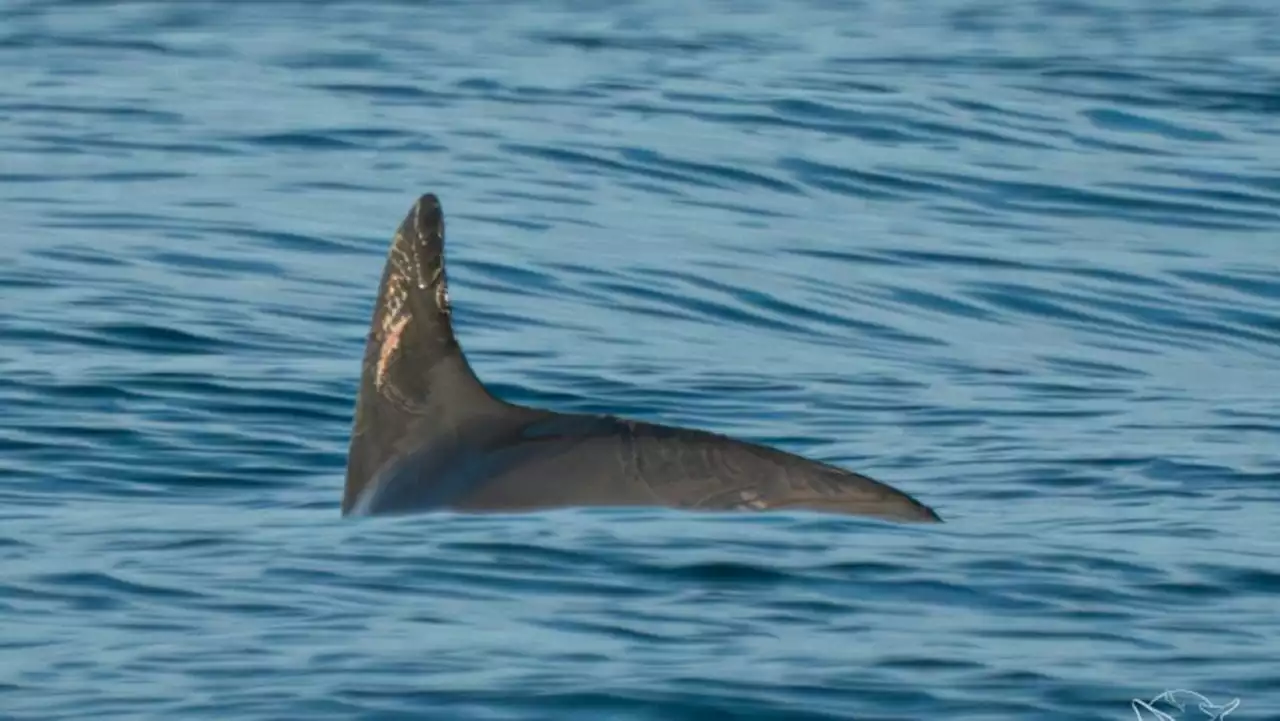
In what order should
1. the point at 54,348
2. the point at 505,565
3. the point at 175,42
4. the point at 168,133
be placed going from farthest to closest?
the point at 175,42 → the point at 168,133 → the point at 54,348 → the point at 505,565

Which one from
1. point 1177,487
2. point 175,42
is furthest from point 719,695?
point 175,42

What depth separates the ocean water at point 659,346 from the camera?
10.9m

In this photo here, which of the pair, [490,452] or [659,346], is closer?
[490,452]

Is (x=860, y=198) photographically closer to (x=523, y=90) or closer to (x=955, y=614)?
(x=523, y=90)

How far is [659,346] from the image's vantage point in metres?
18.9

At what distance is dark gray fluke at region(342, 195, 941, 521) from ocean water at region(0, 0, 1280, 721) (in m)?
0.26

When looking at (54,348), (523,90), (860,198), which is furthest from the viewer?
(523,90)

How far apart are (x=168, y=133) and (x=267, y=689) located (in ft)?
57.5

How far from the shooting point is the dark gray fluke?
12.1 metres

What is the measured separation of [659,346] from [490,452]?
6385mm

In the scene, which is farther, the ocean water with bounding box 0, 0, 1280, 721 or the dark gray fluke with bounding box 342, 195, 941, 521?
the dark gray fluke with bounding box 342, 195, 941, 521

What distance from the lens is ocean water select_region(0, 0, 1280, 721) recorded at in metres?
10.9

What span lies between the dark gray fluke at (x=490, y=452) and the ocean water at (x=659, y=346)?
10.1 inches

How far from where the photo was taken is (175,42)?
3469 cm
